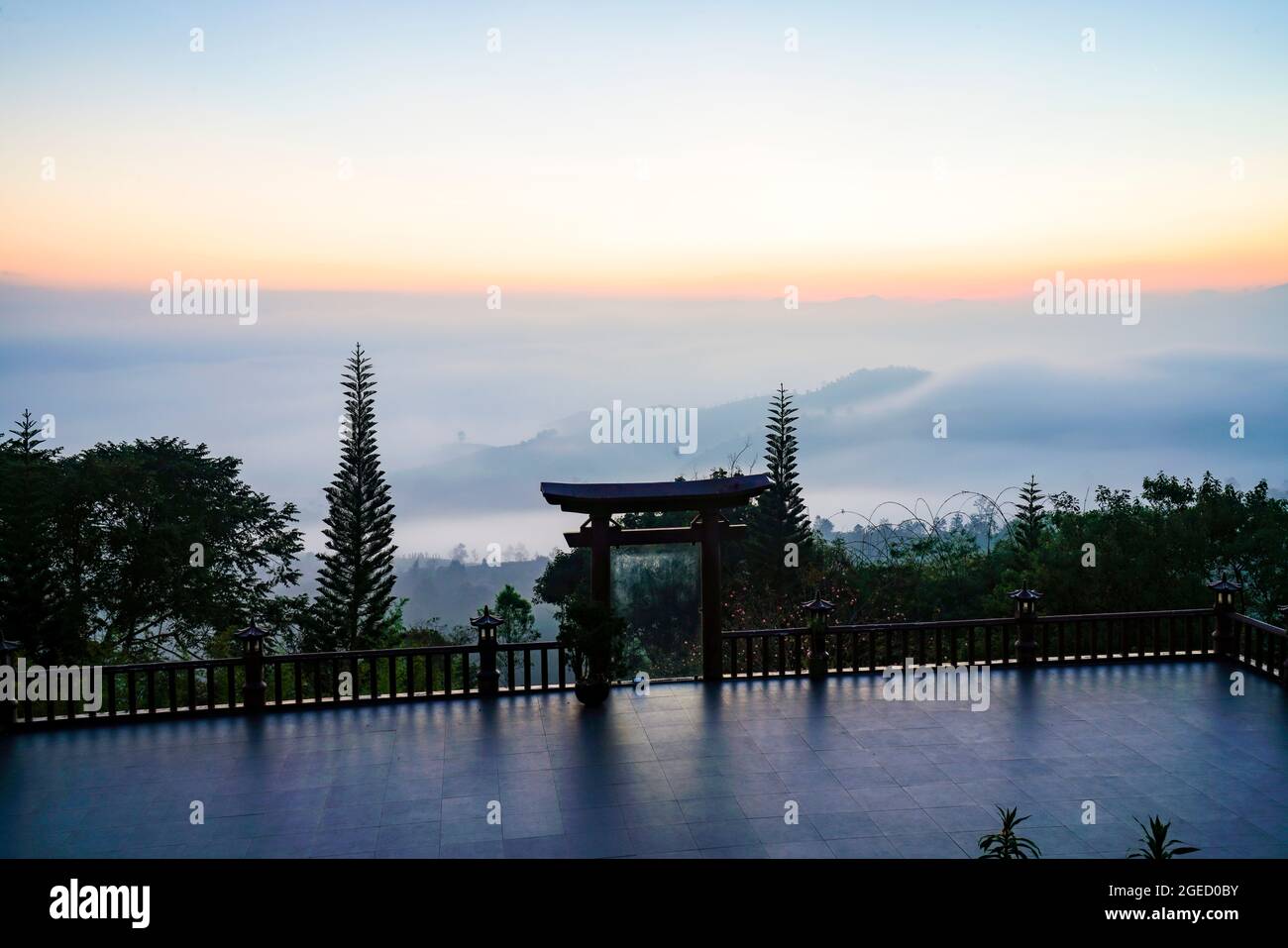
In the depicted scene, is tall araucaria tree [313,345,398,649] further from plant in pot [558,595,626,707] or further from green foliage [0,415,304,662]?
plant in pot [558,595,626,707]

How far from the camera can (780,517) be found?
2552 centimetres

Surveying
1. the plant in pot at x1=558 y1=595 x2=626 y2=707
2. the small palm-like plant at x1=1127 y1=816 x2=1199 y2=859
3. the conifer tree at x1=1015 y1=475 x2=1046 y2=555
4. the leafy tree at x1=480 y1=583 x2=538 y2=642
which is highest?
the conifer tree at x1=1015 y1=475 x2=1046 y2=555

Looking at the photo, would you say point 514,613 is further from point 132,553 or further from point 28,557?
point 28,557

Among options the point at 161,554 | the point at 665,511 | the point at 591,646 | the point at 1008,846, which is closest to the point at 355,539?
the point at 161,554

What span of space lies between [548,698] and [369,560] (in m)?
15.2

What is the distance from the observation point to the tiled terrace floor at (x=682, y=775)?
6.60 m

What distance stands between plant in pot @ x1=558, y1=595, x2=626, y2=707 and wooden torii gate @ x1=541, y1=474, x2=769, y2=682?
34 cm

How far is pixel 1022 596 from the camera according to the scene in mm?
10805

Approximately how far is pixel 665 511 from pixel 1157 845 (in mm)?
5672

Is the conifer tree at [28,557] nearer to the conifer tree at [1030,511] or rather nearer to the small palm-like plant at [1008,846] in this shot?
the small palm-like plant at [1008,846]

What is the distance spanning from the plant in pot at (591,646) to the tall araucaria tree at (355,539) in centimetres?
1513

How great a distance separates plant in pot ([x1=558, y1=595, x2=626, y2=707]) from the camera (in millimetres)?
9656

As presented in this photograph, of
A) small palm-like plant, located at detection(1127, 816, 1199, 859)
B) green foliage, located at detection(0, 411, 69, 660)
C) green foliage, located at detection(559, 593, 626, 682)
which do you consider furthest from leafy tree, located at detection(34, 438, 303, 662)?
small palm-like plant, located at detection(1127, 816, 1199, 859)
